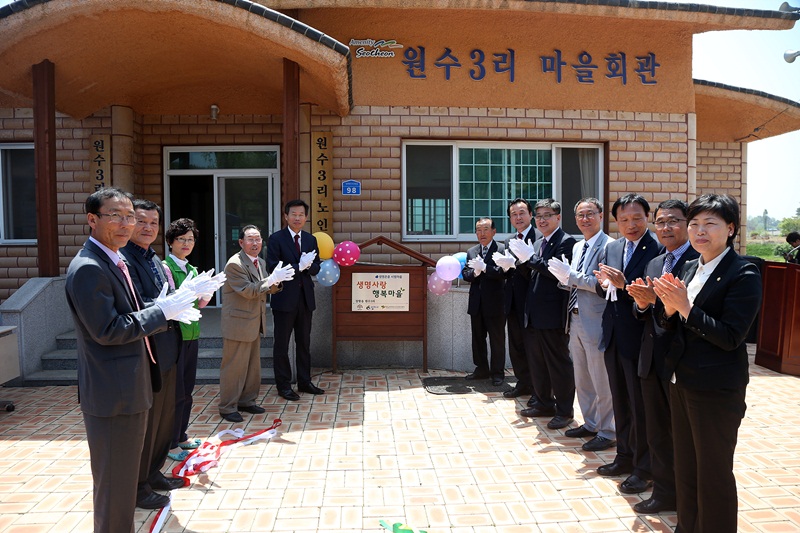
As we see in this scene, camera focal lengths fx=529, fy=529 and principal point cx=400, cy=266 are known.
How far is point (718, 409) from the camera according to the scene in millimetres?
2543

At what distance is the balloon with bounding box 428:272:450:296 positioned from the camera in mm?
6579

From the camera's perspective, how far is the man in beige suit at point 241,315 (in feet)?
16.2

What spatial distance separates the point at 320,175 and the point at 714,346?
5.93 m

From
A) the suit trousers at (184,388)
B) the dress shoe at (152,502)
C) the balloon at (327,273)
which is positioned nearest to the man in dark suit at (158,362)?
the dress shoe at (152,502)

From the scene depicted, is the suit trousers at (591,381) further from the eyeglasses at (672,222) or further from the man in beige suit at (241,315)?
the man in beige suit at (241,315)

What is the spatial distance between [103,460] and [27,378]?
4.75 meters

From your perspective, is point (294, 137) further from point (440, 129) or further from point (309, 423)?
point (309, 423)

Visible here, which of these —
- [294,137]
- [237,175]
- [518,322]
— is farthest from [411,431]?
[237,175]

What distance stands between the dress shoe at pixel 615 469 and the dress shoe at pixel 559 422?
94 cm

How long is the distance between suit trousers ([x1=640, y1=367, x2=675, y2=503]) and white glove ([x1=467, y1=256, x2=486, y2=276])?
2.89 meters

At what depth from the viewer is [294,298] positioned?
568cm

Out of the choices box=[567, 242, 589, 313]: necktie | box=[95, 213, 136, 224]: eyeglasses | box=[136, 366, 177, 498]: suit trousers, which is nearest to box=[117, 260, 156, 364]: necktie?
box=[95, 213, 136, 224]: eyeglasses

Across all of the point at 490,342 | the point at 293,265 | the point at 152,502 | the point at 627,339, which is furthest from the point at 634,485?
the point at 293,265

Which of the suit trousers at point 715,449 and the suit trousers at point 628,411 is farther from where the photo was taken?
the suit trousers at point 628,411
